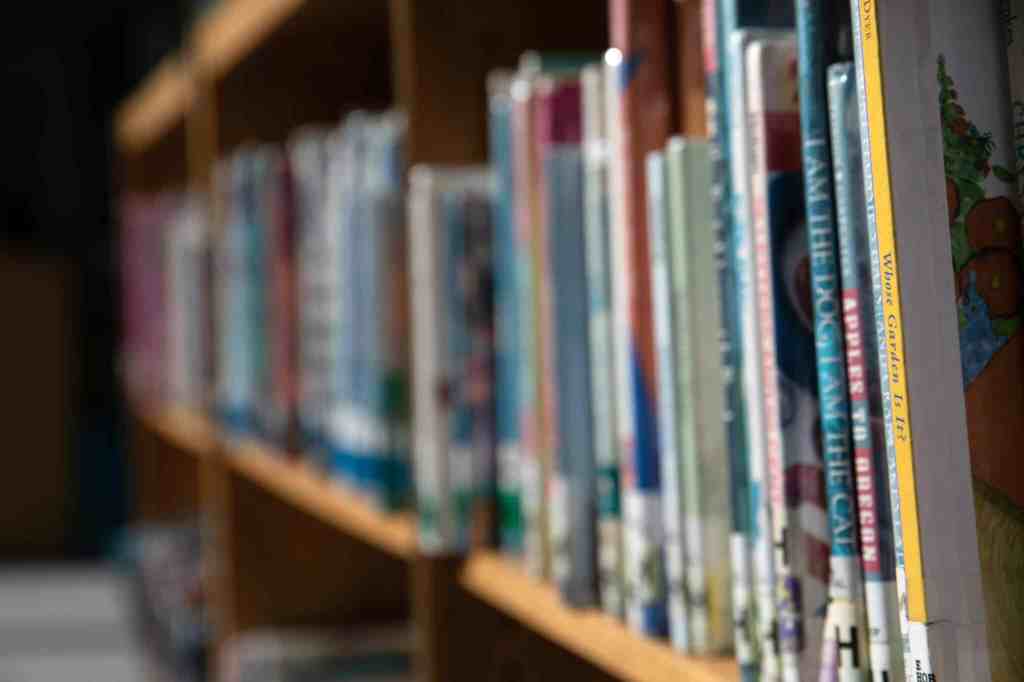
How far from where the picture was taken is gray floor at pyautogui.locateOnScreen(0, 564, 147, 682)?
2.82 metres

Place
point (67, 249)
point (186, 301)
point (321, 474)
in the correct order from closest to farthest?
1. point (321, 474)
2. point (186, 301)
3. point (67, 249)

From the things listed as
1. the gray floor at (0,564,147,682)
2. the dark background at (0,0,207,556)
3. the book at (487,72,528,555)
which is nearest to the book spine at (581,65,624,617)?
the book at (487,72,528,555)

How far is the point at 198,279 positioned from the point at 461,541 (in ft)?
4.68

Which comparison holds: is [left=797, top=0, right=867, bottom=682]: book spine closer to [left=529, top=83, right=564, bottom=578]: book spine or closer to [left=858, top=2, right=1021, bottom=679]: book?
[left=858, top=2, right=1021, bottom=679]: book

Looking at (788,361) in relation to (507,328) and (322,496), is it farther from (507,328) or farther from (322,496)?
(322,496)

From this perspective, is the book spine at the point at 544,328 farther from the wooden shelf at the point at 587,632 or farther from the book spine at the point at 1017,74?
the book spine at the point at 1017,74

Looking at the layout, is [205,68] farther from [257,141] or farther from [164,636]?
[164,636]

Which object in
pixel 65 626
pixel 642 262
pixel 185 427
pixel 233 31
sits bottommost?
pixel 65 626

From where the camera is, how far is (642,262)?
0.78 meters

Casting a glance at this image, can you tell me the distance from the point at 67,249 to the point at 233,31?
315 cm

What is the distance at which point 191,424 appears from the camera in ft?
7.62

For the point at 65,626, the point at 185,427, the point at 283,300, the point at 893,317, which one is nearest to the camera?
the point at 893,317

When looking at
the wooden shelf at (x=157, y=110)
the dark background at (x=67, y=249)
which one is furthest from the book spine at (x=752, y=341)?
the dark background at (x=67, y=249)

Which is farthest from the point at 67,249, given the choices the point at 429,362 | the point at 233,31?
the point at 429,362
